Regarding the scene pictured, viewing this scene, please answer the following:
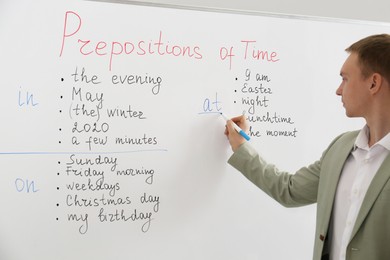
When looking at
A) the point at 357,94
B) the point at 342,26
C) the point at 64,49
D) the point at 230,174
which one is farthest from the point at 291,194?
the point at 64,49

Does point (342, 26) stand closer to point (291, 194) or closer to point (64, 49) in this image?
point (291, 194)

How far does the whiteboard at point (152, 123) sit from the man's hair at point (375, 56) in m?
0.31

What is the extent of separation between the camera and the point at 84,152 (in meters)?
1.29

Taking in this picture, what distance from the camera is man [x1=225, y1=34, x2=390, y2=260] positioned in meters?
1.14

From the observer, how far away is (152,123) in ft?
4.41

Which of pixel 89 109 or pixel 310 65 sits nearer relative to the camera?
pixel 89 109

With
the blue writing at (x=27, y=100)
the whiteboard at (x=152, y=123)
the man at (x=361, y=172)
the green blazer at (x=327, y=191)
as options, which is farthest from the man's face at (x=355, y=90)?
the blue writing at (x=27, y=100)

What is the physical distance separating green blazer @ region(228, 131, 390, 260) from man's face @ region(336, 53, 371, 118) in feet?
0.37

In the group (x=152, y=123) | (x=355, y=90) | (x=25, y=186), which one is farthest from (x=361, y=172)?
(x=25, y=186)

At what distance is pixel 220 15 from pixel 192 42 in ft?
0.45

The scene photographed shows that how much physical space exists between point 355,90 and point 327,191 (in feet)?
1.02

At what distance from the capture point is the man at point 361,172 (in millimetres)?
1136

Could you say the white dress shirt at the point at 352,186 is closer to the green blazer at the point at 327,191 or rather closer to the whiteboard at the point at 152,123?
the green blazer at the point at 327,191

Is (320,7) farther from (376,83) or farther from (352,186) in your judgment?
(352,186)
